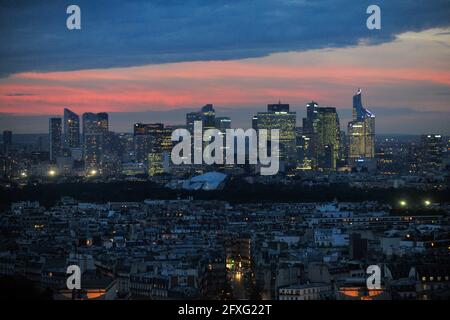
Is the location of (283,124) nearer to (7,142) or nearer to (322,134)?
(322,134)

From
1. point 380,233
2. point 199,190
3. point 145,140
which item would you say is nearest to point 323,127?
point 145,140

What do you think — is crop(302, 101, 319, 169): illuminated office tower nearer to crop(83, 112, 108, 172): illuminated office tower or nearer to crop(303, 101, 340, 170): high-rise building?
crop(303, 101, 340, 170): high-rise building

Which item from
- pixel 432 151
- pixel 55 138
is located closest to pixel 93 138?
pixel 55 138

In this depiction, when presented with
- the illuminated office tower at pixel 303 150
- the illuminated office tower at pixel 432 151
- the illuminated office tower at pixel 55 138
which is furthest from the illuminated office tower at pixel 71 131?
the illuminated office tower at pixel 432 151

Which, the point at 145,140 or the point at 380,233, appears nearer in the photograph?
the point at 380,233

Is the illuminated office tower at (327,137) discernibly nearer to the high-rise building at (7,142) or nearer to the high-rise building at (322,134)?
the high-rise building at (322,134)

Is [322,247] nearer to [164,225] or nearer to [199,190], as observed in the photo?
[164,225]
